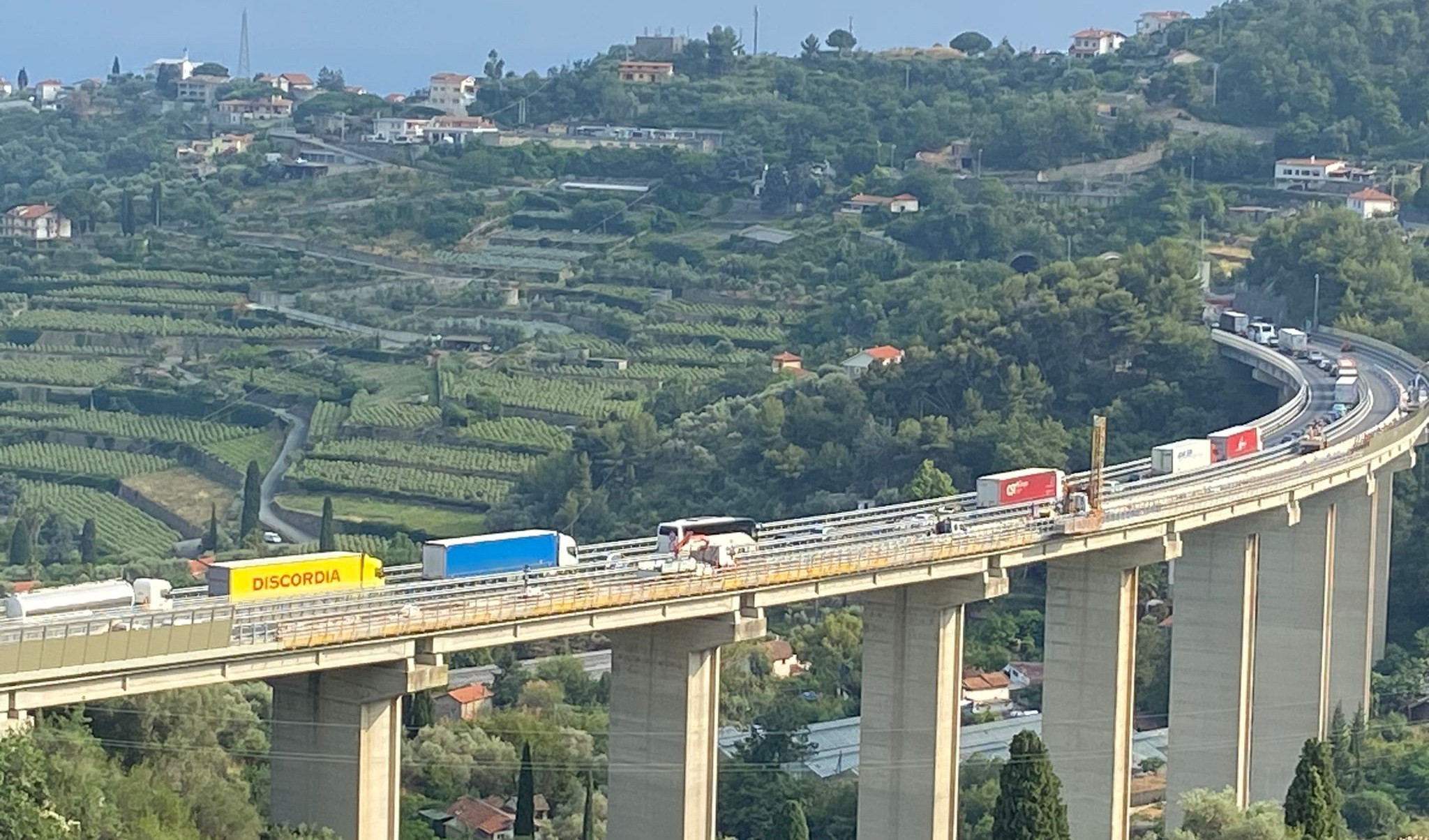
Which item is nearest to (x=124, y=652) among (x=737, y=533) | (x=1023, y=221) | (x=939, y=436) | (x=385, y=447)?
(x=737, y=533)

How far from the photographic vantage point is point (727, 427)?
8656cm

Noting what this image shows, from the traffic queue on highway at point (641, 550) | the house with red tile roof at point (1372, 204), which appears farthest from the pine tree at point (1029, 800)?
the house with red tile roof at point (1372, 204)

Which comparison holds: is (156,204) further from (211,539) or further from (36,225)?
(211,539)

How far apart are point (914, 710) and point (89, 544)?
46396mm

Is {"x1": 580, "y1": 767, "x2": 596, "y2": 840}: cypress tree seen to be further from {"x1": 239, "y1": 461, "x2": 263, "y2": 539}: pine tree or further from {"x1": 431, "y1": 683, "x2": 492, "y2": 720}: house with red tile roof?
{"x1": 239, "y1": 461, "x2": 263, "y2": 539}: pine tree

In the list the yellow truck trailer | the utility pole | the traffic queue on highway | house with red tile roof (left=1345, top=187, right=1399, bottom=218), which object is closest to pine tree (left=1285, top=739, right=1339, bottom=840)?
the traffic queue on highway

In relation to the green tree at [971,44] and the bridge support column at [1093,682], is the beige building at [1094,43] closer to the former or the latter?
the green tree at [971,44]

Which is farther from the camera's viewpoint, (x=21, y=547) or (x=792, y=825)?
(x=21, y=547)

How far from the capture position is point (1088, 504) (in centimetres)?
4884

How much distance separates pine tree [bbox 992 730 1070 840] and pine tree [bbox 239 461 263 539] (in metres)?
47.5

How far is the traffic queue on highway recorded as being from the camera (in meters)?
34.7

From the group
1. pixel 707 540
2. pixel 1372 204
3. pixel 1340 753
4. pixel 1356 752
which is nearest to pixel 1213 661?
pixel 1340 753

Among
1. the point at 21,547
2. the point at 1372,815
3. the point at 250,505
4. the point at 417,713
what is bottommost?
the point at 1372,815

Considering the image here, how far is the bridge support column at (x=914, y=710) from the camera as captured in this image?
4519 centimetres
